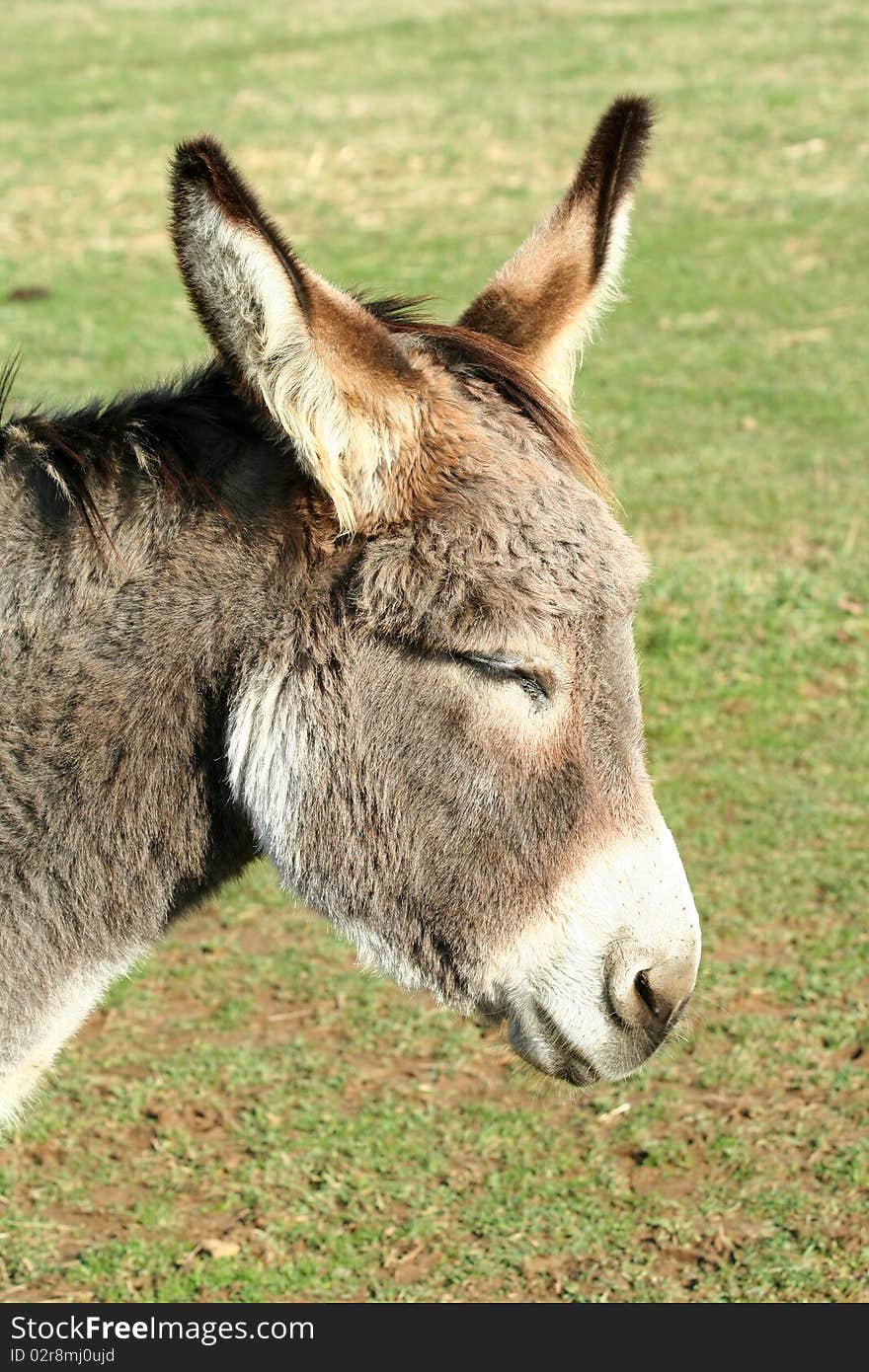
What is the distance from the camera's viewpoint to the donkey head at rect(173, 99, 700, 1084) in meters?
2.74

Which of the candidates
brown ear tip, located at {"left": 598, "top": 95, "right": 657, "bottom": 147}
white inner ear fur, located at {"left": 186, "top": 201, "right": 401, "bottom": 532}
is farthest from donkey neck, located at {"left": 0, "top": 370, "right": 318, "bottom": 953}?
brown ear tip, located at {"left": 598, "top": 95, "right": 657, "bottom": 147}

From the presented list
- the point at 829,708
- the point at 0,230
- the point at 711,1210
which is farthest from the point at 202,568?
the point at 0,230

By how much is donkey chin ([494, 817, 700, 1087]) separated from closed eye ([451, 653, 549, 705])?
0.32m

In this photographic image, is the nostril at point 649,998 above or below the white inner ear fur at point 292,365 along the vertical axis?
below

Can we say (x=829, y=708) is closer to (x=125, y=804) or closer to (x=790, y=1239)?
(x=790, y=1239)

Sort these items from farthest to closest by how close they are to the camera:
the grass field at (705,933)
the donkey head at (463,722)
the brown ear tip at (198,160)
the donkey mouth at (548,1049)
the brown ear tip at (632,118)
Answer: the grass field at (705,933), the brown ear tip at (632,118), the donkey mouth at (548,1049), the donkey head at (463,722), the brown ear tip at (198,160)

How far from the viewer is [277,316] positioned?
250 centimetres

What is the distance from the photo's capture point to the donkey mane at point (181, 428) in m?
2.79

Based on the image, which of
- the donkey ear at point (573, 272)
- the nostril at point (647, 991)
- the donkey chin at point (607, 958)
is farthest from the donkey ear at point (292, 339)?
the nostril at point (647, 991)

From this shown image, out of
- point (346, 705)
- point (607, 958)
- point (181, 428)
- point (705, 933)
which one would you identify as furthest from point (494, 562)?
point (705, 933)

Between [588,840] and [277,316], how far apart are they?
Answer: 1.08m

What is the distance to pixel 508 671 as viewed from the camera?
9.05 ft

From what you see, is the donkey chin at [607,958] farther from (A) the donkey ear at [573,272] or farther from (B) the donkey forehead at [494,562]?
(A) the donkey ear at [573,272]

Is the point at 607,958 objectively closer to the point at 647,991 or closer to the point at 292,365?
the point at 647,991
